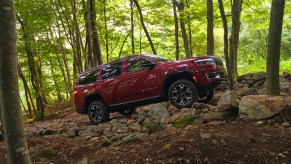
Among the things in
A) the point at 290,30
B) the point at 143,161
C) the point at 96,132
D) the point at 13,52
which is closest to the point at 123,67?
the point at 96,132

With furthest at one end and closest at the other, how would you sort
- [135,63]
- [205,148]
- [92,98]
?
[92,98], [135,63], [205,148]

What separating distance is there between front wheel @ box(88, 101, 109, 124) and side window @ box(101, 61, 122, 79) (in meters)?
0.98

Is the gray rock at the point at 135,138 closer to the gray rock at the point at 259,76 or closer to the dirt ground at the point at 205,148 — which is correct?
the dirt ground at the point at 205,148

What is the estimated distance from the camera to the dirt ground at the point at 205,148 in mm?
4461

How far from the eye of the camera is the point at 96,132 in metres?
8.08

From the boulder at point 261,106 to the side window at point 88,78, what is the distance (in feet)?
17.9

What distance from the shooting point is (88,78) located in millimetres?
10258

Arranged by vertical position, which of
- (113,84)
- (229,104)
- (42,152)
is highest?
(113,84)

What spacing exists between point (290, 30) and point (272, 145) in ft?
75.0

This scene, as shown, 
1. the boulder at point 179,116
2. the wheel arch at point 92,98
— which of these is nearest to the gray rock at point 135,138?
the boulder at point 179,116

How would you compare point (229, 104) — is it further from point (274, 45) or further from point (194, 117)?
point (274, 45)

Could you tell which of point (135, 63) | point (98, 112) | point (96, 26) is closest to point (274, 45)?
point (135, 63)

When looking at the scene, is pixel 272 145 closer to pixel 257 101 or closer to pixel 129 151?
pixel 257 101

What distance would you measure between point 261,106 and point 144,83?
148 inches
